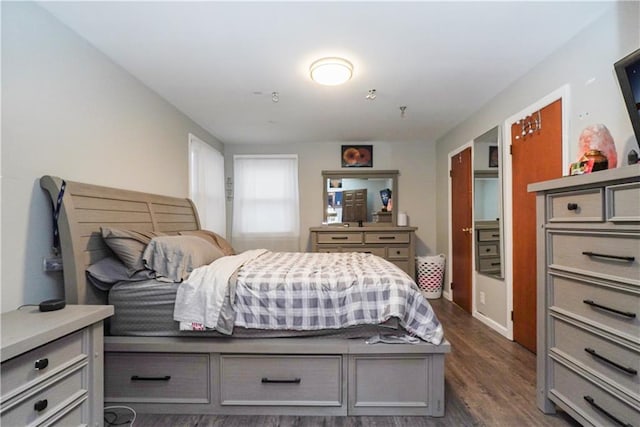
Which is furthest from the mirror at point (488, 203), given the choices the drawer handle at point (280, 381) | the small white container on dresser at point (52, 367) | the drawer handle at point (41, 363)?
the drawer handle at point (41, 363)

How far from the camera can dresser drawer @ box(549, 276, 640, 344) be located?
1.19 meters

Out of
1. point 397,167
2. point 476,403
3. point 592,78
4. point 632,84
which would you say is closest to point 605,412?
point 476,403

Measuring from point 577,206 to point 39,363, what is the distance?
2378 mm

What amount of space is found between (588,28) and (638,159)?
1.01 meters

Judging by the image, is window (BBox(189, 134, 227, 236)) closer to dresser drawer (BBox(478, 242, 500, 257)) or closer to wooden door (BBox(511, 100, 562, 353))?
dresser drawer (BBox(478, 242, 500, 257))

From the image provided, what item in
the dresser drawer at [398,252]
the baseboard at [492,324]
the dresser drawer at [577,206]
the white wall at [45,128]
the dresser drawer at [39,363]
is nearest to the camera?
the dresser drawer at [39,363]

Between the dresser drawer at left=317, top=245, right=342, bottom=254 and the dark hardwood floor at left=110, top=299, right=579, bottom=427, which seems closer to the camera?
the dark hardwood floor at left=110, top=299, right=579, bottom=427

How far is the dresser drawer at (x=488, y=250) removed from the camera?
2.96 meters

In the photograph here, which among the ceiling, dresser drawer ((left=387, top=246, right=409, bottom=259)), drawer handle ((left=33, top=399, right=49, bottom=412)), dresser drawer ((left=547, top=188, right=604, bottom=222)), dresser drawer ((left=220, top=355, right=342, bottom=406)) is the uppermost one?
the ceiling

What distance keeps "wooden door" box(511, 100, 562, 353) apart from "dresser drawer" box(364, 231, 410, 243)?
164cm

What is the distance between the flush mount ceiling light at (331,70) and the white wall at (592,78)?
1.27m

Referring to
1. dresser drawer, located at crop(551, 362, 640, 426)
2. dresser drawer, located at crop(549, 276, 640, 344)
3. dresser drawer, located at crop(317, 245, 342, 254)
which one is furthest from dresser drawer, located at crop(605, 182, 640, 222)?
dresser drawer, located at crop(317, 245, 342, 254)

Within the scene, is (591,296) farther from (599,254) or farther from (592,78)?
(592,78)

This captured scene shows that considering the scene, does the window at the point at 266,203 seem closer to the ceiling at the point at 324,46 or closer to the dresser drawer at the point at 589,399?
the ceiling at the point at 324,46
